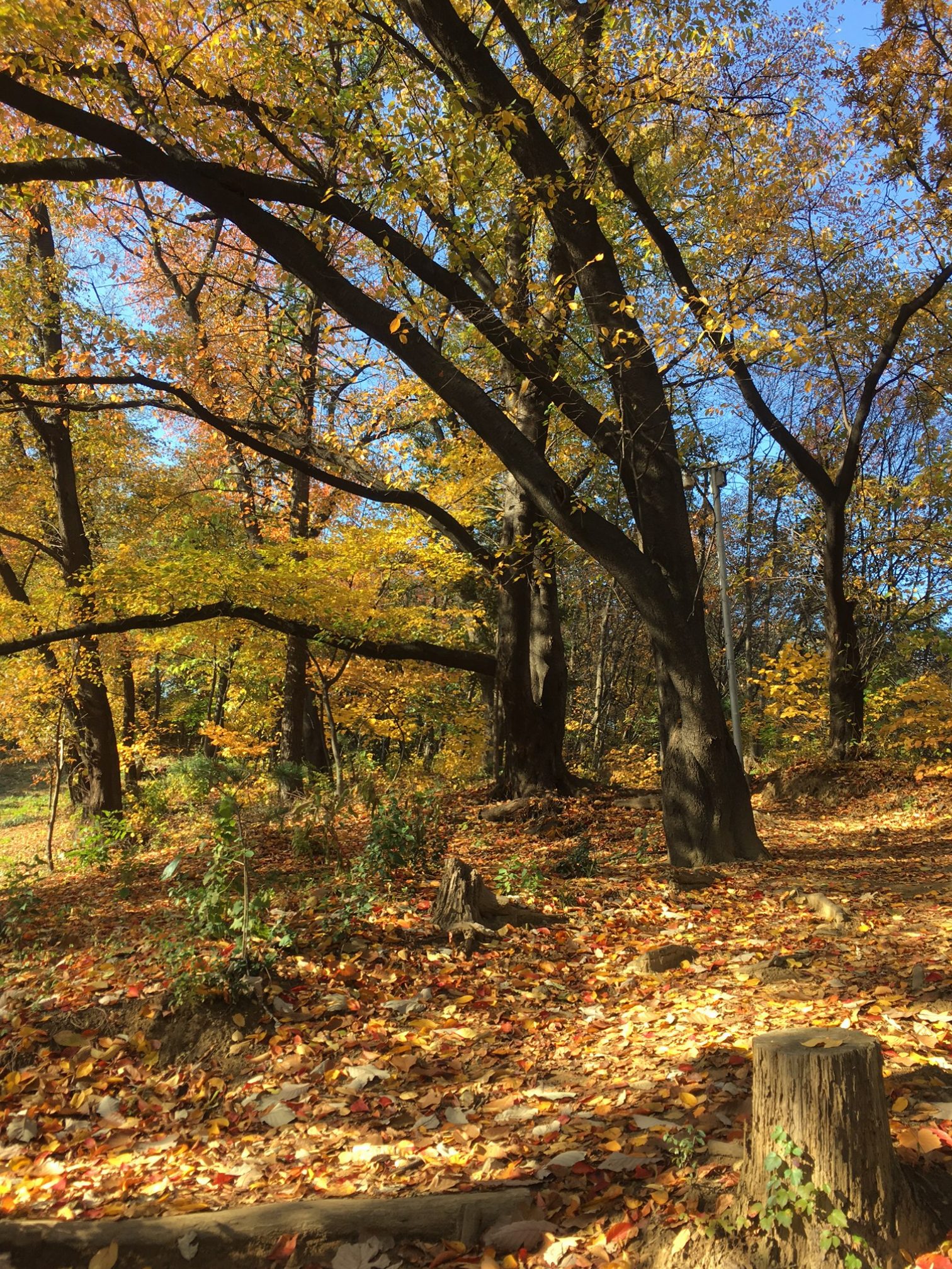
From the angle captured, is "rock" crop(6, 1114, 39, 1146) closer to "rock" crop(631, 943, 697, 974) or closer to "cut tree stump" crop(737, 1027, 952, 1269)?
"cut tree stump" crop(737, 1027, 952, 1269)

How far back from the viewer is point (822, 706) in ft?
44.5

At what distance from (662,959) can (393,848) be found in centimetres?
225

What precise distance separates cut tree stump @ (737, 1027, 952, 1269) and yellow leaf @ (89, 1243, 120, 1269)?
78.4 inches

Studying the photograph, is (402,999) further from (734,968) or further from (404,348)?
(404,348)

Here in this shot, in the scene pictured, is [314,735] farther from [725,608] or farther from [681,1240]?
[681,1240]

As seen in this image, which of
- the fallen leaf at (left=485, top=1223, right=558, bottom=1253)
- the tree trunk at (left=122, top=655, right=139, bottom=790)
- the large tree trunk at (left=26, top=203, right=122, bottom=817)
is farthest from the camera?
the tree trunk at (left=122, top=655, right=139, bottom=790)

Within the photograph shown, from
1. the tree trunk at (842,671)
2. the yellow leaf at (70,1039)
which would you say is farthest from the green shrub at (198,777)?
the tree trunk at (842,671)

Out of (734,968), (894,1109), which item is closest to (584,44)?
(734,968)

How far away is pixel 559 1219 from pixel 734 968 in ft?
7.20

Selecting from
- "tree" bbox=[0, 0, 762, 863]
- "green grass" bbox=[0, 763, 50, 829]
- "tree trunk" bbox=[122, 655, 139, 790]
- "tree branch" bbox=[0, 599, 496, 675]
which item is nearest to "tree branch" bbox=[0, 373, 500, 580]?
"tree branch" bbox=[0, 599, 496, 675]

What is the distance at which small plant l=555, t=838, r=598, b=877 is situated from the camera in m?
6.64

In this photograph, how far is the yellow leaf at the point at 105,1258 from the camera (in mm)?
2635

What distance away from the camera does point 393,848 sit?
612 centimetres

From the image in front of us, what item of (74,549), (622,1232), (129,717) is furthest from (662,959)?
(129,717)
